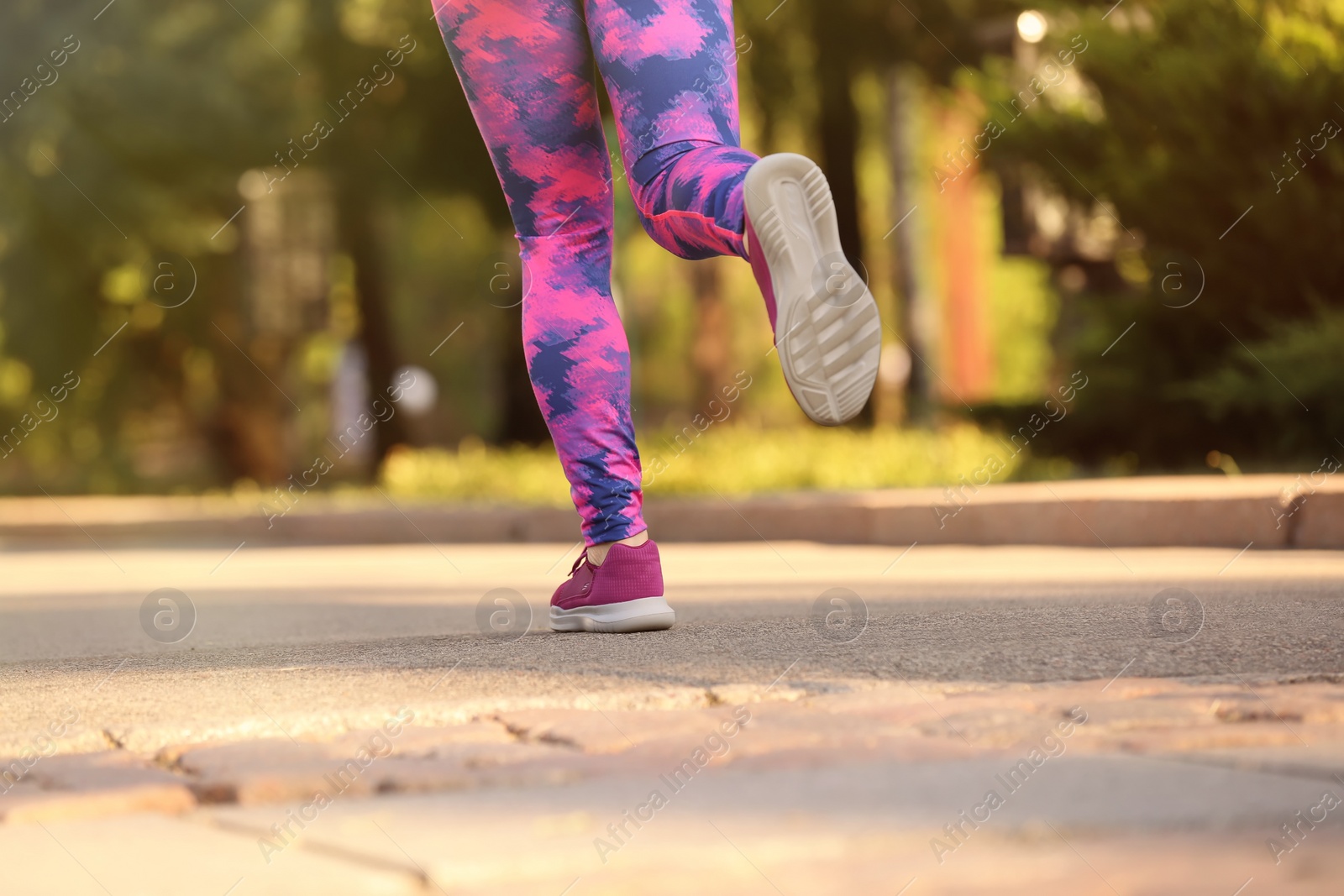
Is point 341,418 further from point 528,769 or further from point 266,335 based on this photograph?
point 528,769

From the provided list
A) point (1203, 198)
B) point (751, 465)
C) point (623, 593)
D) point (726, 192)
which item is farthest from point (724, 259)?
point (726, 192)

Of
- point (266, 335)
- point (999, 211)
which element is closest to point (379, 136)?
point (999, 211)

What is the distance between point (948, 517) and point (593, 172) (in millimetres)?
4382

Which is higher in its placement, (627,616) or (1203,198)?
(1203,198)

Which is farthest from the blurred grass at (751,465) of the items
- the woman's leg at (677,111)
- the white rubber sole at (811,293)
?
the white rubber sole at (811,293)

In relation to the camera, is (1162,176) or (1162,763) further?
Answer: (1162,176)

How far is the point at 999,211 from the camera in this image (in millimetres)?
12000

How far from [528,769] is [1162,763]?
0.67m

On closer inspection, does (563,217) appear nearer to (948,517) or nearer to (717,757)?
(717,757)

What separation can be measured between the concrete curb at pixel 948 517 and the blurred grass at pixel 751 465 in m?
0.52

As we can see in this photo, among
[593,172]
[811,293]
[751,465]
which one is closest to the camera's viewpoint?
[811,293]

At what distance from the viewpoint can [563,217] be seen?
133 inches

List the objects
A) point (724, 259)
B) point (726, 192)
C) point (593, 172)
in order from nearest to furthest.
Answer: point (726, 192) < point (593, 172) < point (724, 259)

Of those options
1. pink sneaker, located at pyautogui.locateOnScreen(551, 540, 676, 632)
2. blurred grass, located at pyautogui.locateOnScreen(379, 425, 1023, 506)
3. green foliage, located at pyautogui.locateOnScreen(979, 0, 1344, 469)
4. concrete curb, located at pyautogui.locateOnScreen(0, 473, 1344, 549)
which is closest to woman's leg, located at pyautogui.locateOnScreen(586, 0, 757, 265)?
pink sneaker, located at pyautogui.locateOnScreen(551, 540, 676, 632)
